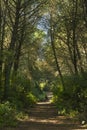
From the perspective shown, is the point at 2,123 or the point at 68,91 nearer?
the point at 2,123

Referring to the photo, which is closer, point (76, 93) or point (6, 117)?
point (6, 117)

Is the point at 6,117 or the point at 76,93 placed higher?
the point at 76,93

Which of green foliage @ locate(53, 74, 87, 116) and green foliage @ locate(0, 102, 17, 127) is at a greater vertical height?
green foliage @ locate(53, 74, 87, 116)

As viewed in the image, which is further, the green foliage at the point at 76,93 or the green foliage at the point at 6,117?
the green foliage at the point at 76,93

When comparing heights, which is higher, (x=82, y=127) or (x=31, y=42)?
(x=31, y=42)

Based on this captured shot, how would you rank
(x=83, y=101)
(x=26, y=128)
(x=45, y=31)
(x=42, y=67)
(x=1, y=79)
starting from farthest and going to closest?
(x=42, y=67) → (x=45, y=31) → (x=1, y=79) → (x=83, y=101) → (x=26, y=128)

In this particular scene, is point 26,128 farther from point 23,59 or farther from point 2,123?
point 23,59

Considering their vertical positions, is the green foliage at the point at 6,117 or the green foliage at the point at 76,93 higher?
the green foliage at the point at 76,93

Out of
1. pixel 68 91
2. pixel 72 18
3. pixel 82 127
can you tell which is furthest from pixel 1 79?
pixel 82 127

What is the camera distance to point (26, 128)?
1694cm

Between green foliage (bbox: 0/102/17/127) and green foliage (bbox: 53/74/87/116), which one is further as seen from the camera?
green foliage (bbox: 53/74/87/116)

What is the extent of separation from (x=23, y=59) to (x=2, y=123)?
27473mm

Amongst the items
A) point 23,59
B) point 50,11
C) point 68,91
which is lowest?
point 68,91

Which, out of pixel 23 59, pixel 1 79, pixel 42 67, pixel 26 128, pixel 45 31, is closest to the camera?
pixel 26 128
